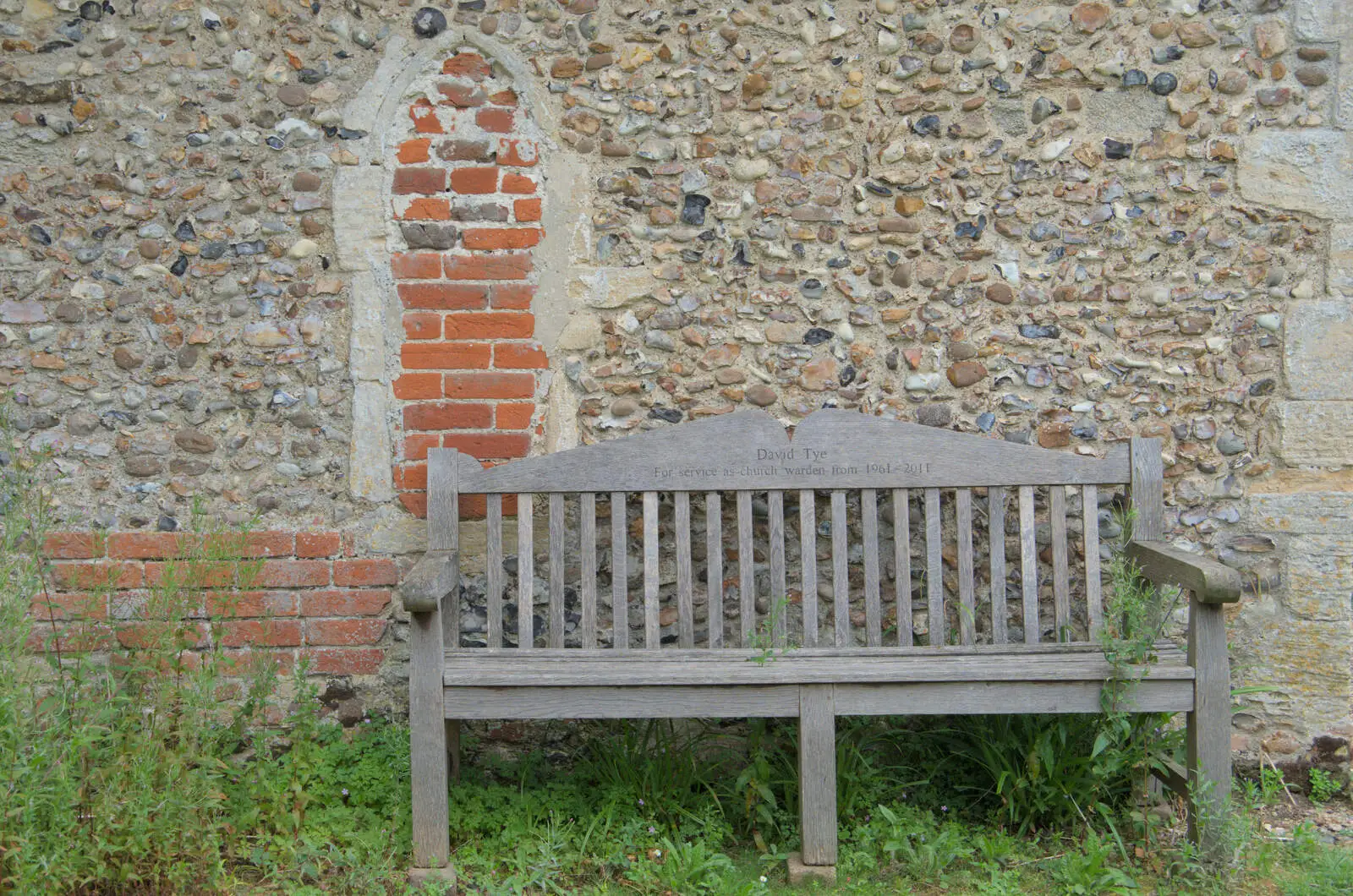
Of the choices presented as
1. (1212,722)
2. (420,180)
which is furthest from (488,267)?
(1212,722)

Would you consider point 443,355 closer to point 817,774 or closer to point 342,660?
point 342,660

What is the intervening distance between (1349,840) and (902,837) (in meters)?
1.39

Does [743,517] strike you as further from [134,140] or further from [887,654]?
[134,140]

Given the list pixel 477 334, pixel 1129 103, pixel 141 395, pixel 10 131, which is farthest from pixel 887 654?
pixel 10 131

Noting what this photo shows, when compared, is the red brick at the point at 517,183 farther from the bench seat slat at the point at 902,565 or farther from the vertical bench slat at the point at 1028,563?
the vertical bench slat at the point at 1028,563

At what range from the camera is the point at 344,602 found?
3223mm

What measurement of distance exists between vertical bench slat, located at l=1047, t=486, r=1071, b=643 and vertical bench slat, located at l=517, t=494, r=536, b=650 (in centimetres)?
158

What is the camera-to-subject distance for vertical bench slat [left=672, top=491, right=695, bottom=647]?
3.01 meters

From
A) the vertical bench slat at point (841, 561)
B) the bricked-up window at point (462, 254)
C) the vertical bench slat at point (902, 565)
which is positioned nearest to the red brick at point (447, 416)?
the bricked-up window at point (462, 254)

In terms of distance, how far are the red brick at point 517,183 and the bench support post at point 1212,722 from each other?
7.58ft

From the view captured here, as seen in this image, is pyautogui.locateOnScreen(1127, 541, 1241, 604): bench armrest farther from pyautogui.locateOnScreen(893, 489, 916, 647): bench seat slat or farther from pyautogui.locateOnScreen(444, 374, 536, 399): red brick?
pyautogui.locateOnScreen(444, 374, 536, 399): red brick

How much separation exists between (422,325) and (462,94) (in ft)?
2.49

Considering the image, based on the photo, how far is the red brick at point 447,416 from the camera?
3219 millimetres

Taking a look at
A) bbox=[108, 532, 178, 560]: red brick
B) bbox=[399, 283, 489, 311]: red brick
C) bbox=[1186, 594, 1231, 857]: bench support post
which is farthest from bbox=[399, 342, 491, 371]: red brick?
bbox=[1186, 594, 1231, 857]: bench support post
